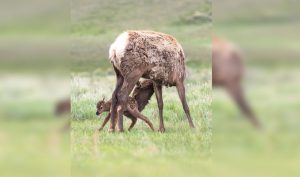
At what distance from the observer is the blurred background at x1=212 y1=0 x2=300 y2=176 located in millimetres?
1649

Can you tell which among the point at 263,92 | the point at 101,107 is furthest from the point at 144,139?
the point at 263,92

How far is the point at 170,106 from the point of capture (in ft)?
9.26

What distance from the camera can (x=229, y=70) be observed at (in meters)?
1.66

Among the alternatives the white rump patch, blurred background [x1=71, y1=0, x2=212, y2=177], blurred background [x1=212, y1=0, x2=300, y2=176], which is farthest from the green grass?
blurred background [x1=212, y1=0, x2=300, y2=176]

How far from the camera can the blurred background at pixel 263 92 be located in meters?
1.65

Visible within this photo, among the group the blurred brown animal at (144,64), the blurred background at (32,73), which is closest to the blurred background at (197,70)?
the blurred background at (32,73)

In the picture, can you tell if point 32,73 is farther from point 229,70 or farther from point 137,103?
point 137,103

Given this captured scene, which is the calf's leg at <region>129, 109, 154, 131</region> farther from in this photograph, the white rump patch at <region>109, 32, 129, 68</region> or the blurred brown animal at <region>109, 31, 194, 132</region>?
the white rump patch at <region>109, 32, 129, 68</region>

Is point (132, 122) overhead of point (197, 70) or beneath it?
beneath

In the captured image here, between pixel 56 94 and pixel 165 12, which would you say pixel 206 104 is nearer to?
pixel 165 12

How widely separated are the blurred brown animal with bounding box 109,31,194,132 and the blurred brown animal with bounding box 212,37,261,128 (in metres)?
1.05

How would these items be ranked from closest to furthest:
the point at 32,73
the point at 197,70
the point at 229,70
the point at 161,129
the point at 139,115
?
Answer: the point at 32,73, the point at 229,70, the point at 197,70, the point at 161,129, the point at 139,115

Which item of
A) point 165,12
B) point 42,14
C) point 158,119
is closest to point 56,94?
point 42,14

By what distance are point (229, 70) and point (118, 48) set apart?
130cm
